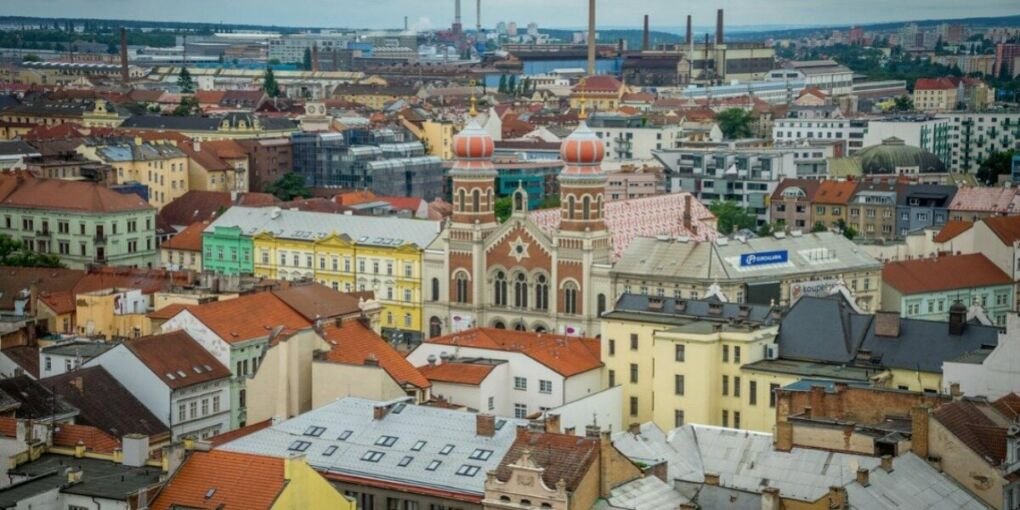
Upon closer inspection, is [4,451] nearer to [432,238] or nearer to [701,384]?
[701,384]

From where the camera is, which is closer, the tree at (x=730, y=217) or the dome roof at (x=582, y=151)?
the dome roof at (x=582, y=151)

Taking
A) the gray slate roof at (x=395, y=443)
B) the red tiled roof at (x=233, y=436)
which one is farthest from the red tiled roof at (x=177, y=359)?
the gray slate roof at (x=395, y=443)

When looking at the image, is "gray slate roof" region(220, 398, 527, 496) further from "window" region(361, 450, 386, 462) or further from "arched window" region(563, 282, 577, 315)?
"arched window" region(563, 282, 577, 315)

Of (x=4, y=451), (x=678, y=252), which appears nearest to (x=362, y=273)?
(x=678, y=252)

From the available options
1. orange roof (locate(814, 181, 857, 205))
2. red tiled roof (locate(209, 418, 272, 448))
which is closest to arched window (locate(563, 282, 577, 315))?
red tiled roof (locate(209, 418, 272, 448))

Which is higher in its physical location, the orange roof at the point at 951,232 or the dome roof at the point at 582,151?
the dome roof at the point at 582,151

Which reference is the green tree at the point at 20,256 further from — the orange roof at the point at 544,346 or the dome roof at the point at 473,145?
the orange roof at the point at 544,346
